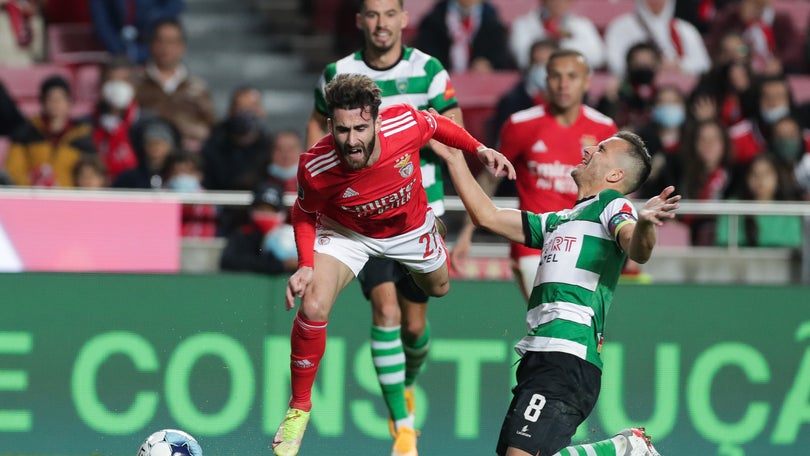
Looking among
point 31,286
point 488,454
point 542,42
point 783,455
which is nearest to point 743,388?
point 783,455

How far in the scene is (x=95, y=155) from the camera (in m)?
11.6

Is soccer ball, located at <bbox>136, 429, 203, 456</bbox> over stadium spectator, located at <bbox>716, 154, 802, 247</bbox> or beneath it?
beneath

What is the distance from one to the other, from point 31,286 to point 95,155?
2.60 metres

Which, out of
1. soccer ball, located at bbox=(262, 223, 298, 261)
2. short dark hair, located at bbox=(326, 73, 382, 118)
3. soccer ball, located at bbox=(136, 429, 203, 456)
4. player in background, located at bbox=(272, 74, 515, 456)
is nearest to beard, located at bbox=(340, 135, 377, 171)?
player in background, located at bbox=(272, 74, 515, 456)

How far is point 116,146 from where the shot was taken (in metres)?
12.1

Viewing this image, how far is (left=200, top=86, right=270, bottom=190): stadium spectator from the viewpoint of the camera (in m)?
11.9

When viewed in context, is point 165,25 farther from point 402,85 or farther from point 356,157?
point 356,157

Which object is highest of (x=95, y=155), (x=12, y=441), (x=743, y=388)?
(x=95, y=155)

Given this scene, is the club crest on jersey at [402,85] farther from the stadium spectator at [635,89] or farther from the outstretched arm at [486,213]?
the stadium spectator at [635,89]

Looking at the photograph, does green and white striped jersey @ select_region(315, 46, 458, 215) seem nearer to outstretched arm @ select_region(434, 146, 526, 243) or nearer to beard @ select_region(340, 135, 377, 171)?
outstretched arm @ select_region(434, 146, 526, 243)

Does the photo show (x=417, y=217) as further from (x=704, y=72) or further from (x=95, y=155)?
(x=704, y=72)

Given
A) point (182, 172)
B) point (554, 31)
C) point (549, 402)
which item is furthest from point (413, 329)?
point (554, 31)

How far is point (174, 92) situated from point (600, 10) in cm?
470

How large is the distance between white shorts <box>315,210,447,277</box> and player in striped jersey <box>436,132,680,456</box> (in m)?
0.57
